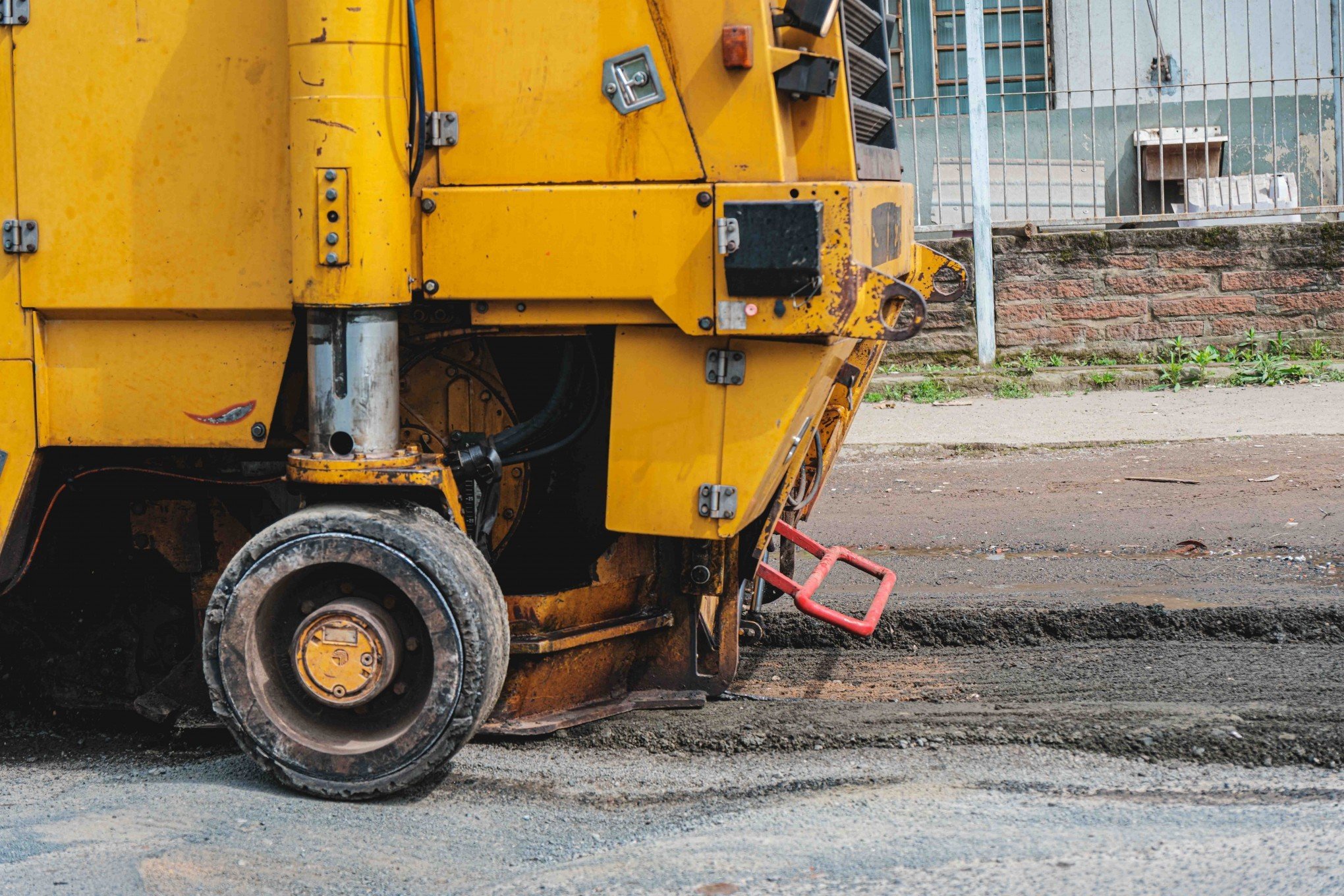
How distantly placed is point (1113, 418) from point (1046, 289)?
142 centimetres

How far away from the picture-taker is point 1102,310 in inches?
369

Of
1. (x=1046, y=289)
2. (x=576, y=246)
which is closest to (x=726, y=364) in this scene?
(x=576, y=246)

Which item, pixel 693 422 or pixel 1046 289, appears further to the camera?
pixel 1046 289

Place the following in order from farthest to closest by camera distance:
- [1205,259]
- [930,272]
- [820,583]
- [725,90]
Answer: [1205,259], [930,272], [820,583], [725,90]

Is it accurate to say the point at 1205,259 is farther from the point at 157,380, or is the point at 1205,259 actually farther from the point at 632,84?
the point at 157,380

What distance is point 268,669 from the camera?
11.2 ft

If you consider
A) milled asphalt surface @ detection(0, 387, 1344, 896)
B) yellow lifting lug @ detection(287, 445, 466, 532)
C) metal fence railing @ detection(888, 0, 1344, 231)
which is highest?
metal fence railing @ detection(888, 0, 1344, 231)

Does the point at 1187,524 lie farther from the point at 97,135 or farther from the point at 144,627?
the point at 97,135

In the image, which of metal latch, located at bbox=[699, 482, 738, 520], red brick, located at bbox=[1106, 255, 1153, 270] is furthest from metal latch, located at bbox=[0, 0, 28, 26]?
red brick, located at bbox=[1106, 255, 1153, 270]

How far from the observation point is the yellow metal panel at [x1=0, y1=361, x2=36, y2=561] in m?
3.51

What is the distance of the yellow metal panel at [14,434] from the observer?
3506 millimetres

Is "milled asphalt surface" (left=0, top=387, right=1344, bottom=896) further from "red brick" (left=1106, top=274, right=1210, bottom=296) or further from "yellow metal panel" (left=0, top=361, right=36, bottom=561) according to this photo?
"red brick" (left=1106, top=274, right=1210, bottom=296)

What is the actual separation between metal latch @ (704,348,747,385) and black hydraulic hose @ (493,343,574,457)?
0.44 m

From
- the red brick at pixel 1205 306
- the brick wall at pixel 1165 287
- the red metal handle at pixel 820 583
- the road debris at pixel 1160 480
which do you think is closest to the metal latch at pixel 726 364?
the red metal handle at pixel 820 583
